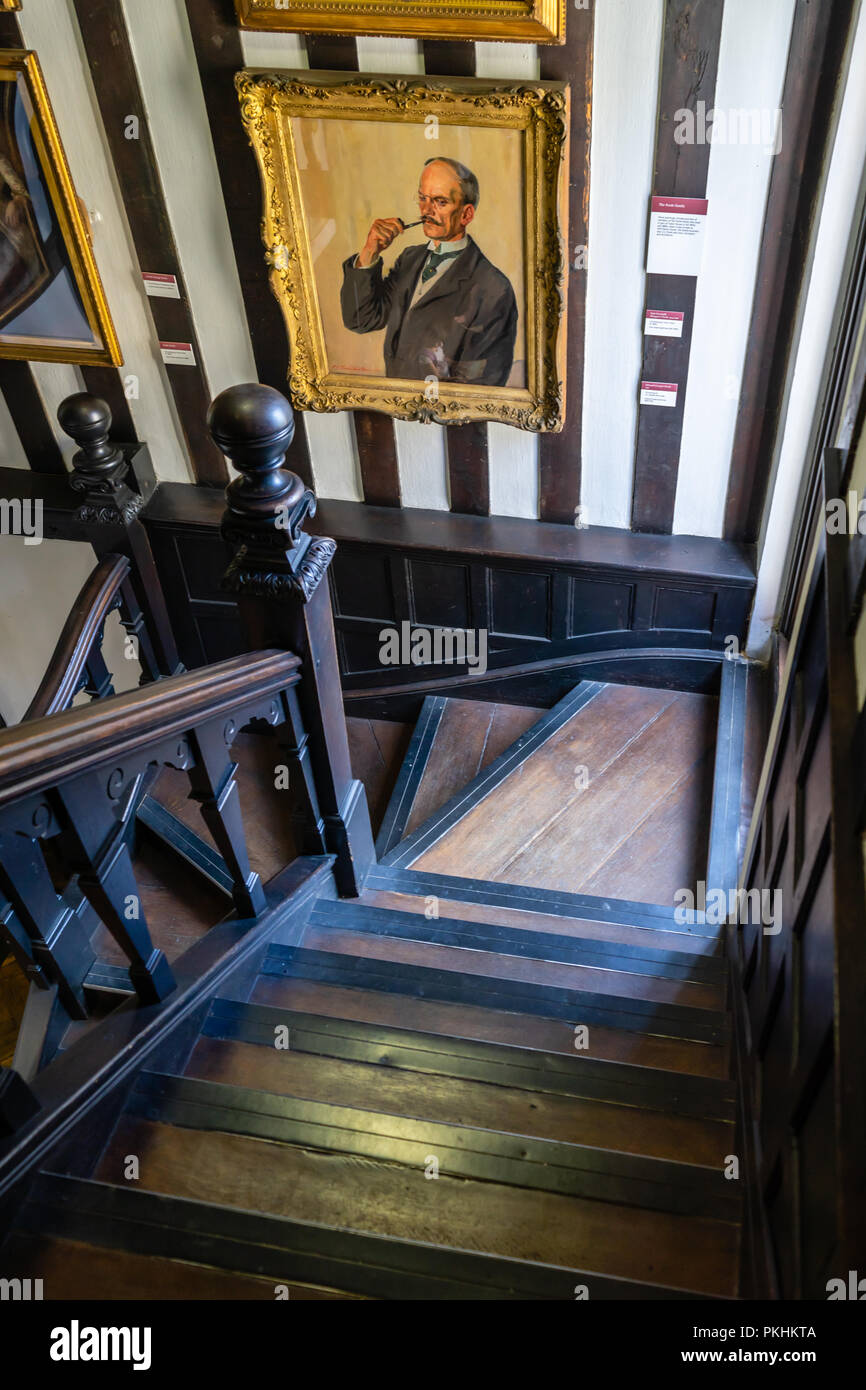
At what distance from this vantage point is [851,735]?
1.52m

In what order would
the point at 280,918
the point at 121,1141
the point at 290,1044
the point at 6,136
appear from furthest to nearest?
the point at 6,136, the point at 280,918, the point at 290,1044, the point at 121,1141

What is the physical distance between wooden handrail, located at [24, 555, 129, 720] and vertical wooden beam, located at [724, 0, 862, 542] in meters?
2.30

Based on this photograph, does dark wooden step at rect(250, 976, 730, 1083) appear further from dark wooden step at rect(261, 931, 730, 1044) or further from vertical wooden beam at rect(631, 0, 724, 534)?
vertical wooden beam at rect(631, 0, 724, 534)

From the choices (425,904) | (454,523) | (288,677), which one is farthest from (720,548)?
(288,677)

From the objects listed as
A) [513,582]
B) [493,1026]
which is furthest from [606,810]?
[493,1026]

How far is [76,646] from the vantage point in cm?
329

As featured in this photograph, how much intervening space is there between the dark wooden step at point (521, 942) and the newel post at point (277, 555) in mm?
406

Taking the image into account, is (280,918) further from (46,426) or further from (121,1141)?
(46,426)

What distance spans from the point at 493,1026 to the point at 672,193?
263 centimetres

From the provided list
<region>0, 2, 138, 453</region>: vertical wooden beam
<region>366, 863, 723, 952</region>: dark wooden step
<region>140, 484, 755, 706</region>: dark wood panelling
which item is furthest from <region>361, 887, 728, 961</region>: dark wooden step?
<region>0, 2, 138, 453</region>: vertical wooden beam

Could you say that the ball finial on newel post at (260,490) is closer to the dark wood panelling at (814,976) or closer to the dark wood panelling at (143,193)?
the dark wood panelling at (814,976)

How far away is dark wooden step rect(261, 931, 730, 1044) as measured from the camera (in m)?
2.40
